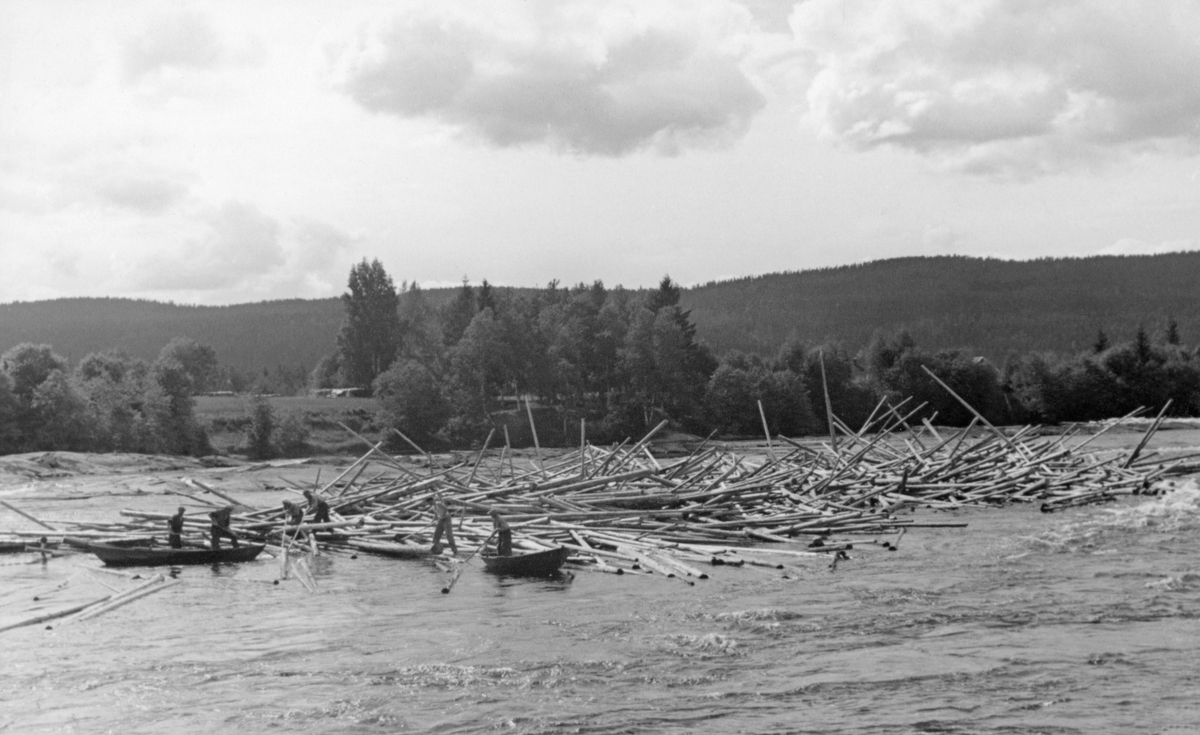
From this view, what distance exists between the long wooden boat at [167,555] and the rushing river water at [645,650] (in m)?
0.34

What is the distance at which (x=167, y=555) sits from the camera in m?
24.1

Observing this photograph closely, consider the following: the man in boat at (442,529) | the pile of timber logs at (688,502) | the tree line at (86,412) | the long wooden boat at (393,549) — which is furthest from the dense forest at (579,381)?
the man in boat at (442,529)

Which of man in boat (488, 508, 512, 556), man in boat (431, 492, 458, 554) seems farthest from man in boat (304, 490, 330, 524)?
man in boat (488, 508, 512, 556)

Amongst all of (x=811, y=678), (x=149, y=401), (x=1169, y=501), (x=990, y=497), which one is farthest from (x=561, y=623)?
(x=149, y=401)

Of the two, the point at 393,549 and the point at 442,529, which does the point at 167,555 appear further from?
the point at 442,529

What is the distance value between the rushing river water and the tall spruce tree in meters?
97.3

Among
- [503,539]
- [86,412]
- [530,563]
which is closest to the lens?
[530,563]

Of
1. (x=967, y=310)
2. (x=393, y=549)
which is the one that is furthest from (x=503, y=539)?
(x=967, y=310)

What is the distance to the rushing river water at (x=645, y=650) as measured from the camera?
13125 mm

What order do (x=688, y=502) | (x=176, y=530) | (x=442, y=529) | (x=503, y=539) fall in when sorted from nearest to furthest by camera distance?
(x=503, y=539)
(x=442, y=529)
(x=176, y=530)
(x=688, y=502)

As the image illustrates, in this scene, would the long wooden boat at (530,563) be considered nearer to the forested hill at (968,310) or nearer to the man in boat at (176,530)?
the man in boat at (176,530)

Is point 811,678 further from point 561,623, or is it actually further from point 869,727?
point 561,623

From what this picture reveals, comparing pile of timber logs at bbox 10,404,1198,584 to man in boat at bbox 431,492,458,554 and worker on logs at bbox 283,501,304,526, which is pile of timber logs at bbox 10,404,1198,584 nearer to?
worker on logs at bbox 283,501,304,526

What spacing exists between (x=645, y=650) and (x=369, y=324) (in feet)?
355
